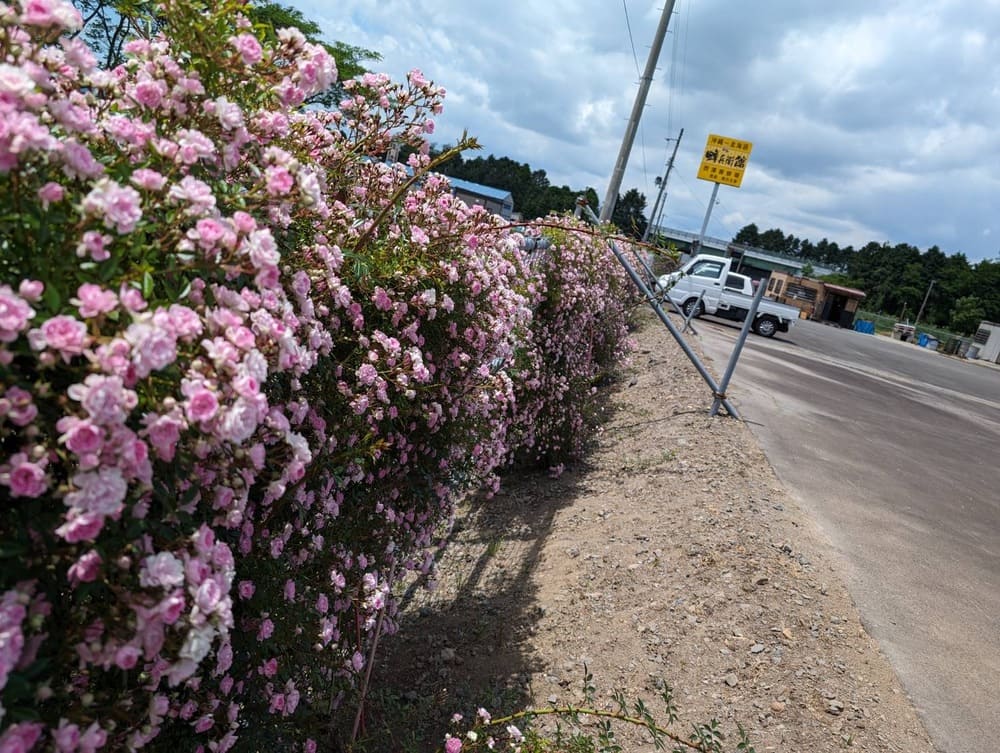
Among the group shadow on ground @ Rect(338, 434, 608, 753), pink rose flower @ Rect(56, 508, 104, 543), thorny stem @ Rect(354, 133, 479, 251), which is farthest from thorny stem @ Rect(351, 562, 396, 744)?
pink rose flower @ Rect(56, 508, 104, 543)

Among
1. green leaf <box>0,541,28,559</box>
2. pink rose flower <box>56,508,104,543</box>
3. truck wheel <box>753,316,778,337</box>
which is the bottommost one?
truck wheel <box>753,316,778,337</box>

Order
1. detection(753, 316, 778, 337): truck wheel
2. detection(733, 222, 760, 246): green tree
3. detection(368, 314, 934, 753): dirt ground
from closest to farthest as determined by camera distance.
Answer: detection(368, 314, 934, 753): dirt ground, detection(753, 316, 778, 337): truck wheel, detection(733, 222, 760, 246): green tree

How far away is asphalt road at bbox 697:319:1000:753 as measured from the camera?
11.5 ft

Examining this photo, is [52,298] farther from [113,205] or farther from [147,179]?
[147,179]

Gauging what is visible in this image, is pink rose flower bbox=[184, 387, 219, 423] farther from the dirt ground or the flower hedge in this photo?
the dirt ground

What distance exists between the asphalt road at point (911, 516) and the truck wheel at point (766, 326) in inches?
424

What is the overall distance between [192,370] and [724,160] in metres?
22.4

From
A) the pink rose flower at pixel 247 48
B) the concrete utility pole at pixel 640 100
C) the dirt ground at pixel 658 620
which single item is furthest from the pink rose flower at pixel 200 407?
the concrete utility pole at pixel 640 100

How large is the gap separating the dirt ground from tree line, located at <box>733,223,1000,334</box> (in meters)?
73.8

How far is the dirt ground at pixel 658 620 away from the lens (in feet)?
10.5

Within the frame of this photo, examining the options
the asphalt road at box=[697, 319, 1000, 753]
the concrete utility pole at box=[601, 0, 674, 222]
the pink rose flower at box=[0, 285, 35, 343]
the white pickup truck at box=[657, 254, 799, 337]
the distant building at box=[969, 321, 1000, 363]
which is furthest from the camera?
the distant building at box=[969, 321, 1000, 363]

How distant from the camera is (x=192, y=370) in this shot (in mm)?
1188

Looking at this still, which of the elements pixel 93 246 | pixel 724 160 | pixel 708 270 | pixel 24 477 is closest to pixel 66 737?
pixel 24 477

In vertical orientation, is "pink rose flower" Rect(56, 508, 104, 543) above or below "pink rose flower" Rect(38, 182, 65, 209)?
below
